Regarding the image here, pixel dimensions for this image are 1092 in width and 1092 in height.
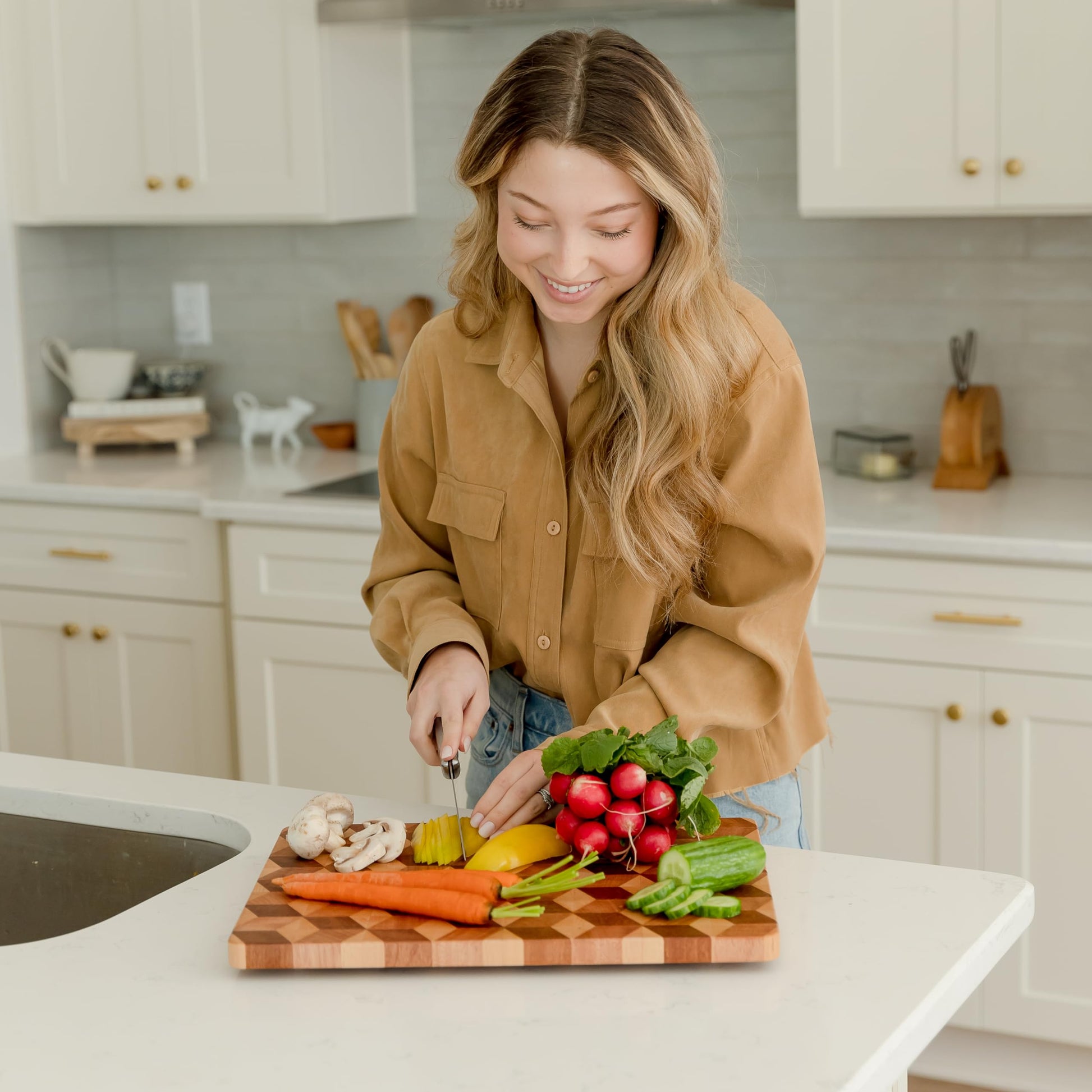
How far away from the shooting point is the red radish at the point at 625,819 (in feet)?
4.26

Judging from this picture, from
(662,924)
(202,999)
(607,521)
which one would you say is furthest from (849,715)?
(202,999)

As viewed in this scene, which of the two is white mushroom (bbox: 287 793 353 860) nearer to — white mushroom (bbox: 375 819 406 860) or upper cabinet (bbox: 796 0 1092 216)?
white mushroom (bbox: 375 819 406 860)

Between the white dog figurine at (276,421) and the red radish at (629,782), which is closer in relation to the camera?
the red radish at (629,782)

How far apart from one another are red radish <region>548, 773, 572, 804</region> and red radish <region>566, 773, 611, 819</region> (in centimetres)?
1

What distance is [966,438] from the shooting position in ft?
9.80

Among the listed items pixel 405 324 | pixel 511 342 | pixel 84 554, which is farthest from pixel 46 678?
pixel 511 342

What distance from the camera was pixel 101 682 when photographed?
3.36m

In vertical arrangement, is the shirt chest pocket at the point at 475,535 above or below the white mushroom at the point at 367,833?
above

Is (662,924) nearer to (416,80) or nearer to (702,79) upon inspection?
(702,79)

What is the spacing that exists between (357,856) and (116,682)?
7.11ft

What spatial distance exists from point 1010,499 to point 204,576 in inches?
64.4

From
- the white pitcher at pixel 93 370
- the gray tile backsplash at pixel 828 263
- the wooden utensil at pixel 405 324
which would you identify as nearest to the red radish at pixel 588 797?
the gray tile backsplash at pixel 828 263

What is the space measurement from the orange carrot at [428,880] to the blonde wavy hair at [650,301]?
41 centimetres

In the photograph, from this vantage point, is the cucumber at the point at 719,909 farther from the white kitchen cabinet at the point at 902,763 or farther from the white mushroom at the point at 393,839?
the white kitchen cabinet at the point at 902,763
